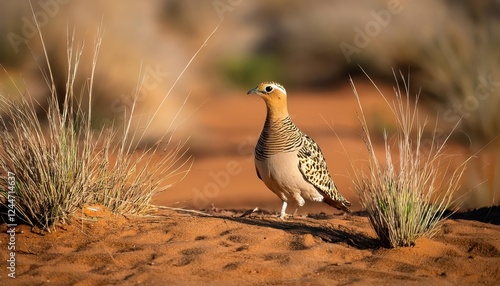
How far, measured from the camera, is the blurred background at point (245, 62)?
36.8ft

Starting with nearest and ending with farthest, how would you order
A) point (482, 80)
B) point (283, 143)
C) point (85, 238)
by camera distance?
point (85, 238), point (283, 143), point (482, 80)

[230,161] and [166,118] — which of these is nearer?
[230,161]

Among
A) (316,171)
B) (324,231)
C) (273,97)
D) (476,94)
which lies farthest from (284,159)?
(476,94)

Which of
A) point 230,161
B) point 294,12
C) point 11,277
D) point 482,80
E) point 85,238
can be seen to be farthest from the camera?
point 294,12

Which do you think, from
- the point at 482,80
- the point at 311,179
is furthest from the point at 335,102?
→ the point at 311,179

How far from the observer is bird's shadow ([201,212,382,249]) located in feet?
20.6

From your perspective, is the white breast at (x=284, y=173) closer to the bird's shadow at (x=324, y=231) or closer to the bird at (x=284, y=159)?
the bird at (x=284, y=159)

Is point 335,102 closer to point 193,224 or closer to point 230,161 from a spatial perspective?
point 230,161

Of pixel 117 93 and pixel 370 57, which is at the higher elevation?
pixel 370 57

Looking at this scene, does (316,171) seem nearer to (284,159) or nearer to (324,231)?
(284,159)

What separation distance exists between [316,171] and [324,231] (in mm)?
1043

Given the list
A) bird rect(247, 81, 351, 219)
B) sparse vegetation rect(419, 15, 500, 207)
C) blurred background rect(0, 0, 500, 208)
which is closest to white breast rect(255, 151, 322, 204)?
bird rect(247, 81, 351, 219)

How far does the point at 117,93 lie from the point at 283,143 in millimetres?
10086

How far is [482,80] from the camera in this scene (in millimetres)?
10578
